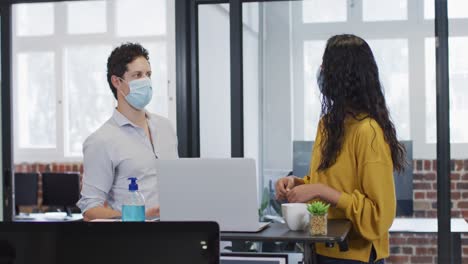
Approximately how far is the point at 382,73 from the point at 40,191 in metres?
4.25

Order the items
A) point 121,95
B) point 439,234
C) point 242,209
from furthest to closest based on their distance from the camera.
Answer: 1. point 439,234
2. point 121,95
3. point 242,209

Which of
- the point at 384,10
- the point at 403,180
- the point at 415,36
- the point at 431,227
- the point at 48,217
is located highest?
the point at 384,10

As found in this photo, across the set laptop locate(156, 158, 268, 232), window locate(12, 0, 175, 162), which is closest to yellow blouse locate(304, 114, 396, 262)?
laptop locate(156, 158, 268, 232)

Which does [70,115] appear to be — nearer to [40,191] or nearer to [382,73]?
[40,191]

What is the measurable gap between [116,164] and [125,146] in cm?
8

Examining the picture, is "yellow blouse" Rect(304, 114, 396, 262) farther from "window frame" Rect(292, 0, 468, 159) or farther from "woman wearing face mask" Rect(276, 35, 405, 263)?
"window frame" Rect(292, 0, 468, 159)

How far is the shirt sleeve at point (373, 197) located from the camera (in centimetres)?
191

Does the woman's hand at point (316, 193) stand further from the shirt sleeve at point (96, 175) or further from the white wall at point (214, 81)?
the white wall at point (214, 81)

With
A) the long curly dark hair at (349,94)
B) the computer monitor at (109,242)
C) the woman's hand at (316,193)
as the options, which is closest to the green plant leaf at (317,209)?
the woman's hand at (316,193)

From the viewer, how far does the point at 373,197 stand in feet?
6.29

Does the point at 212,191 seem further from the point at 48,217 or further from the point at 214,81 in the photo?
the point at 48,217

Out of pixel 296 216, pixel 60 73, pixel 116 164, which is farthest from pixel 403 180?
pixel 60 73

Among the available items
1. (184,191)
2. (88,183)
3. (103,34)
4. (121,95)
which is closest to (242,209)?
(184,191)

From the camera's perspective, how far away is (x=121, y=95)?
2.73 m
